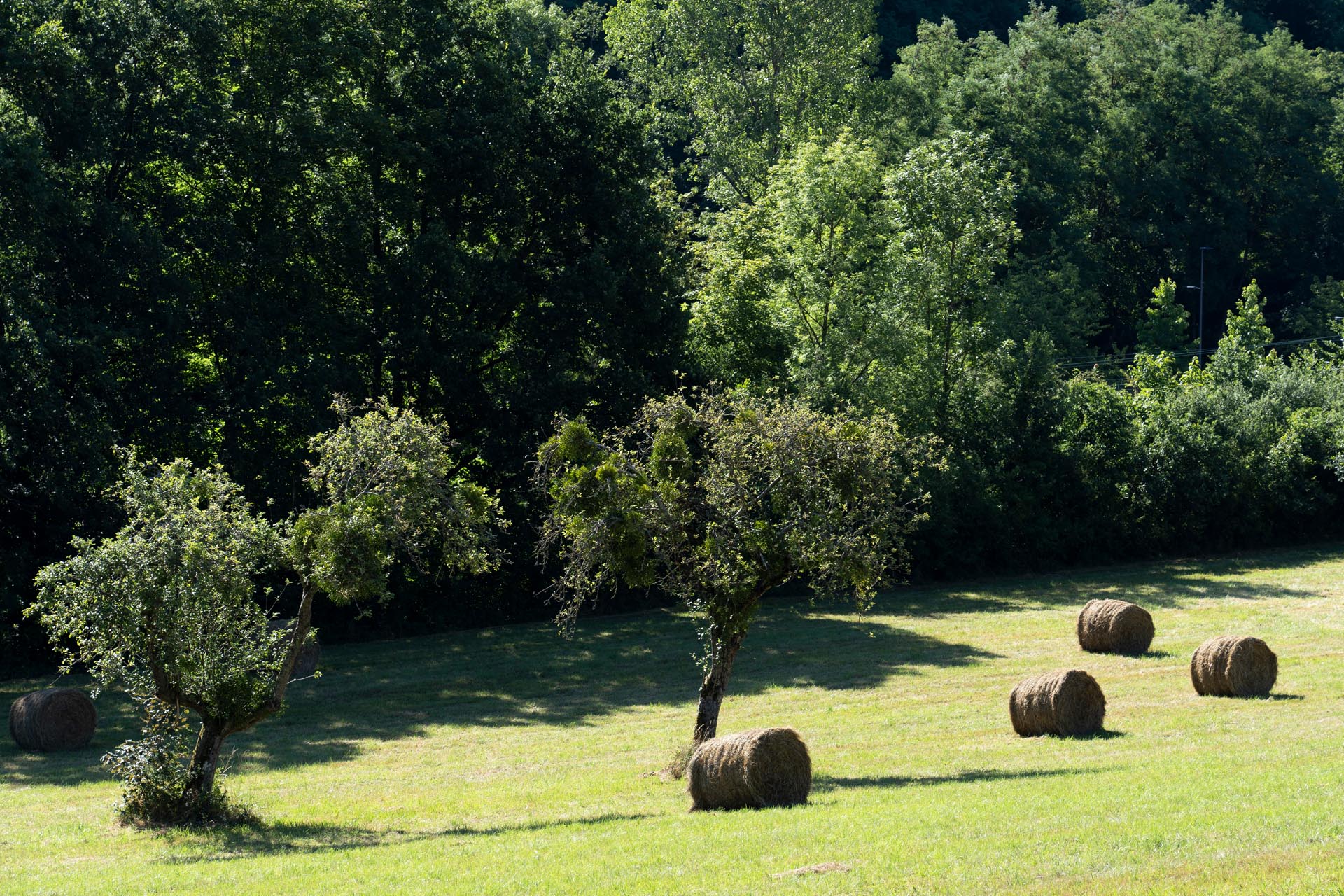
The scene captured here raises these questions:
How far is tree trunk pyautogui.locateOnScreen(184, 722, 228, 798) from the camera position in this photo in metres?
17.0

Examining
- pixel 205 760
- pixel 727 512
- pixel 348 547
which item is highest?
pixel 727 512

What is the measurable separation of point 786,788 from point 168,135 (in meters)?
24.1

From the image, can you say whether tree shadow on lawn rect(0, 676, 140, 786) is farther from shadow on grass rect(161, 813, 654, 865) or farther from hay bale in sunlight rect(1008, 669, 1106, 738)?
hay bale in sunlight rect(1008, 669, 1106, 738)

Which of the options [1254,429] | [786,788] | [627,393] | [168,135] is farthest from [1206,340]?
[786,788]

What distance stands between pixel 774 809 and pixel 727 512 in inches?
189

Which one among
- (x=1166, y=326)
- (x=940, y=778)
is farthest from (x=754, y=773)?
(x=1166, y=326)

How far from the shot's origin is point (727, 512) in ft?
63.6

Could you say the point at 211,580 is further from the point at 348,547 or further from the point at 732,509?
the point at 732,509

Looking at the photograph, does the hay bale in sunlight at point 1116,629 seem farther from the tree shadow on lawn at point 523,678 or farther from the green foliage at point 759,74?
the green foliage at point 759,74

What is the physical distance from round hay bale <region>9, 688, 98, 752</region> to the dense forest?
210 inches

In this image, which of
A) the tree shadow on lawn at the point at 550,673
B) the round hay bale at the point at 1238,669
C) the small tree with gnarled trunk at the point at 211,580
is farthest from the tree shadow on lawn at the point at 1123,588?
the small tree with gnarled trunk at the point at 211,580

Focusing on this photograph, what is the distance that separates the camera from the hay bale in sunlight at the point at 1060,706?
65.8ft

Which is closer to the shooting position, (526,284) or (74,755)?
(74,755)

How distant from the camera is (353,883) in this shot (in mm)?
12984
